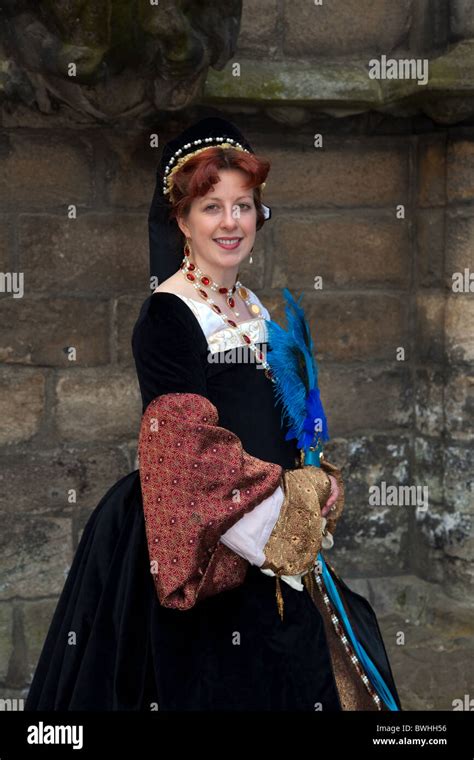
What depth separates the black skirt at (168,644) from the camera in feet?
8.41

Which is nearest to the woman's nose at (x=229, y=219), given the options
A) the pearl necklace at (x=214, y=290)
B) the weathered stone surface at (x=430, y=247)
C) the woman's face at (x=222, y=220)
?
the woman's face at (x=222, y=220)

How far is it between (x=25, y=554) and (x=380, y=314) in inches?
63.2

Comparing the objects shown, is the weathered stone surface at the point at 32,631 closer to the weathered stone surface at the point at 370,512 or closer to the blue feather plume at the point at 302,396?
the weathered stone surface at the point at 370,512

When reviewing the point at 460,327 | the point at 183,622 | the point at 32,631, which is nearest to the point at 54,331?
the point at 32,631

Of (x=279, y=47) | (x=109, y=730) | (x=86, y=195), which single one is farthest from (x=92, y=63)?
(x=109, y=730)

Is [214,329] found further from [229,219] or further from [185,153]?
[185,153]

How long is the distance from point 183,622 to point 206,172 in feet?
3.52

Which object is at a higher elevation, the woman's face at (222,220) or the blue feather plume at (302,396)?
the woman's face at (222,220)

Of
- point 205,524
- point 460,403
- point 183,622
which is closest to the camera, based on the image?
point 205,524

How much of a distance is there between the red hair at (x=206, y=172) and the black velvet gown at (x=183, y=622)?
0.26 m

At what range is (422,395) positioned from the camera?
425 cm

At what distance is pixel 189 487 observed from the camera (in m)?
2.48

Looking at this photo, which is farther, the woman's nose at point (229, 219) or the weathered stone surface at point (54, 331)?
the weathered stone surface at point (54, 331)

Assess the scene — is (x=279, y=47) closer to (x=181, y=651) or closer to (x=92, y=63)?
(x=92, y=63)
